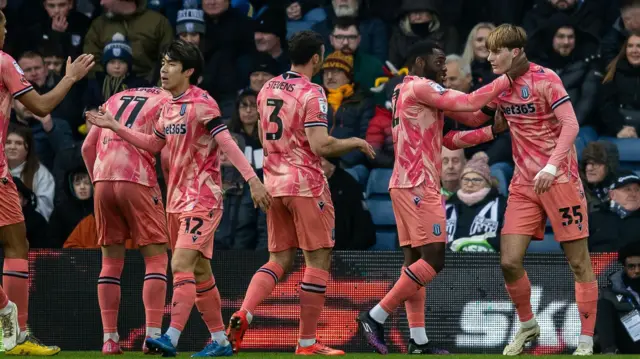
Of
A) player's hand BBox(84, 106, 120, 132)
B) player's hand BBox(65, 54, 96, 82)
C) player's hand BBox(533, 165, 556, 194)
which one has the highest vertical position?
player's hand BBox(65, 54, 96, 82)

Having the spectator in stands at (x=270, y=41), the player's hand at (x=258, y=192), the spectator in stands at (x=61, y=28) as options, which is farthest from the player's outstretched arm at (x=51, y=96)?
the spectator in stands at (x=61, y=28)

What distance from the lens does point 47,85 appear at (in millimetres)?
16828

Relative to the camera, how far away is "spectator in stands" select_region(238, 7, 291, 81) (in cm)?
1691

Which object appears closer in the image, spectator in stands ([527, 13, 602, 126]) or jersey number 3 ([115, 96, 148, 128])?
jersey number 3 ([115, 96, 148, 128])

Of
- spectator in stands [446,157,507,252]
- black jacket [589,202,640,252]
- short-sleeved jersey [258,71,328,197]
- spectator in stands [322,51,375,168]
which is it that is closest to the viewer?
short-sleeved jersey [258,71,328,197]

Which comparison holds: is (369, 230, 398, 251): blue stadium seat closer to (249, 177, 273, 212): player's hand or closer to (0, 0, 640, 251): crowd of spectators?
(0, 0, 640, 251): crowd of spectators

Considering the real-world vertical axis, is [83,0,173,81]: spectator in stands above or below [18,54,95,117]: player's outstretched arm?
above

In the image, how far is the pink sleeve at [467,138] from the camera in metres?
11.4

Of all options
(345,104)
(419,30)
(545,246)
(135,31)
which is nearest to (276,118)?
(545,246)

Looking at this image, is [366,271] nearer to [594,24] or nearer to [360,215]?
[360,215]

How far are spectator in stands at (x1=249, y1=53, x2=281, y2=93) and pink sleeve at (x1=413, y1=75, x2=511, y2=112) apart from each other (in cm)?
542

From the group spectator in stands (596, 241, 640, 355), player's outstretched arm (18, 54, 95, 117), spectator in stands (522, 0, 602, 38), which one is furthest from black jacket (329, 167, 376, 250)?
player's outstretched arm (18, 54, 95, 117)

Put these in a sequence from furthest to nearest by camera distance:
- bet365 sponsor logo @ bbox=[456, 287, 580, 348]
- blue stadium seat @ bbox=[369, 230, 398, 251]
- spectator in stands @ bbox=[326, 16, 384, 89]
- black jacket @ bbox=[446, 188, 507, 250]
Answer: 1. spectator in stands @ bbox=[326, 16, 384, 89]
2. blue stadium seat @ bbox=[369, 230, 398, 251]
3. black jacket @ bbox=[446, 188, 507, 250]
4. bet365 sponsor logo @ bbox=[456, 287, 580, 348]

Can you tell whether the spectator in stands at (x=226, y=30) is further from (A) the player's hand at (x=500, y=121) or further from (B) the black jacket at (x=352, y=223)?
(A) the player's hand at (x=500, y=121)
